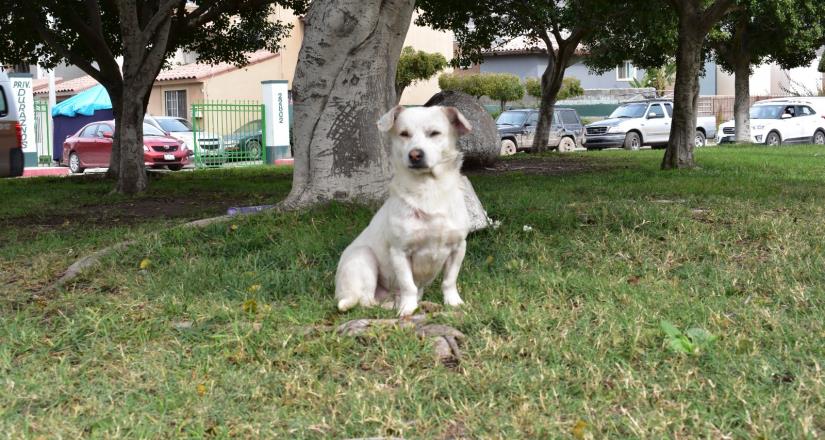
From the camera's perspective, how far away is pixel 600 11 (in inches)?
659

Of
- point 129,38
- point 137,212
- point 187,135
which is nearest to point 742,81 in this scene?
point 187,135

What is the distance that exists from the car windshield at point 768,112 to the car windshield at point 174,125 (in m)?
18.3

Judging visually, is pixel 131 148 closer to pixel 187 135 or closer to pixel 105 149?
pixel 105 149

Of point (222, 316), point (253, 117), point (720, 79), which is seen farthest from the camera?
point (720, 79)

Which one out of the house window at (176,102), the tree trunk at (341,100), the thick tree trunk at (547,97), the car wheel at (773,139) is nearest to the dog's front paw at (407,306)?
the tree trunk at (341,100)

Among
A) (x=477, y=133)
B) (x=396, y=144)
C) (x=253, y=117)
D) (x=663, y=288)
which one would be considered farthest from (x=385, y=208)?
(x=253, y=117)

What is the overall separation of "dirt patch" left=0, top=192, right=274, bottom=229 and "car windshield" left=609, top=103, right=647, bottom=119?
60.4 ft

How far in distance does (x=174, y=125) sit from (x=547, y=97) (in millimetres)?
10219

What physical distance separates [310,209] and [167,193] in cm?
569

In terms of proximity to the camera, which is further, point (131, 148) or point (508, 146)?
point (508, 146)

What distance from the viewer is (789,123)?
27.8m

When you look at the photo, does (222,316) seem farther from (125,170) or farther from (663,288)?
(125,170)

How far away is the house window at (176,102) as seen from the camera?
32.8 metres

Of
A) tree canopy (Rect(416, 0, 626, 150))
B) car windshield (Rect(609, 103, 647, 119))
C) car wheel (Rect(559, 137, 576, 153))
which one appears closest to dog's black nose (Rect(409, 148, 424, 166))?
tree canopy (Rect(416, 0, 626, 150))
